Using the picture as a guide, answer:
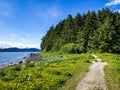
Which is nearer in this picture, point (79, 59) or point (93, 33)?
point (79, 59)

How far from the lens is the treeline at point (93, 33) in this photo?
70.5m

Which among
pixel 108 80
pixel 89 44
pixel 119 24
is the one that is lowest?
pixel 108 80

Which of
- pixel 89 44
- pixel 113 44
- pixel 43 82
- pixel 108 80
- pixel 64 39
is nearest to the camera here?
pixel 43 82

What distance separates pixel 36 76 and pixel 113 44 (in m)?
52.5

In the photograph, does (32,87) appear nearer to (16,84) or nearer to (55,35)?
(16,84)

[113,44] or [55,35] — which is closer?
[113,44]

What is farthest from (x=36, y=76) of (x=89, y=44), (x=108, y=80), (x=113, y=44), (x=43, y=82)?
(x=89, y=44)

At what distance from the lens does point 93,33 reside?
80.0 metres

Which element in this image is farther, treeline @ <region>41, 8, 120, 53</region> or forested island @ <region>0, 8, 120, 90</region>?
treeline @ <region>41, 8, 120, 53</region>

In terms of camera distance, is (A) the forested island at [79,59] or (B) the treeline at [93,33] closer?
(A) the forested island at [79,59]

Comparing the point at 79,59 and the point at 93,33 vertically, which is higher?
the point at 93,33

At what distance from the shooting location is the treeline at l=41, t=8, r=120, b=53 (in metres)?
70.5

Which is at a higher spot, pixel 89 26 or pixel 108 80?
pixel 89 26

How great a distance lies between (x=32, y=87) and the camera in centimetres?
1667
